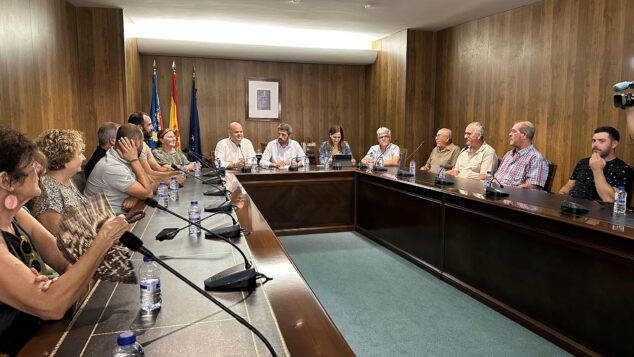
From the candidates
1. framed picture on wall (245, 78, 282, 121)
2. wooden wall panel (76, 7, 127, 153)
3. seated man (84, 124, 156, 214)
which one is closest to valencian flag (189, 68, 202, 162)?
framed picture on wall (245, 78, 282, 121)

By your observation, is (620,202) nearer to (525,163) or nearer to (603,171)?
(603,171)

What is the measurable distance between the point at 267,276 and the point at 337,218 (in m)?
3.57

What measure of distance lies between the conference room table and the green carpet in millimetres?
125

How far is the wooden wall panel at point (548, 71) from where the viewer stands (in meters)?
4.12

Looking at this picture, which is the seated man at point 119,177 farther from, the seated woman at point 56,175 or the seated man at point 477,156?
the seated man at point 477,156

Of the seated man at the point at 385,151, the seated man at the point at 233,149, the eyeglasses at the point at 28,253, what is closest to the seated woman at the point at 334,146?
the seated man at the point at 385,151

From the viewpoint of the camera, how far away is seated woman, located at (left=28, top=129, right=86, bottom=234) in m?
2.05

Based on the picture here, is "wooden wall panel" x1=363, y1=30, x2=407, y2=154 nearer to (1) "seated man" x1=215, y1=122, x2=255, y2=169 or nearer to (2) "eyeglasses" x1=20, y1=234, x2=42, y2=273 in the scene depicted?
(1) "seated man" x1=215, y1=122, x2=255, y2=169

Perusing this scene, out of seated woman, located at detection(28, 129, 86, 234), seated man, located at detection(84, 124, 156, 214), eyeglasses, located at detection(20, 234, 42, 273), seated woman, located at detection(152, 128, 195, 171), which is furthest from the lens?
seated woman, located at detection(152, 128, 195, 171)

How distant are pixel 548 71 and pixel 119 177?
4450 millimetres

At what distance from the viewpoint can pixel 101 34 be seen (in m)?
5.33

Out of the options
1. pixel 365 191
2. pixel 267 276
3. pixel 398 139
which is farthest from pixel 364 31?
pixel 267 276

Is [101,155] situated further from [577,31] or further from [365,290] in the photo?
[577,31]

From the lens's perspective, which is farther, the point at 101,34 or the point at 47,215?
the point at 101,34
